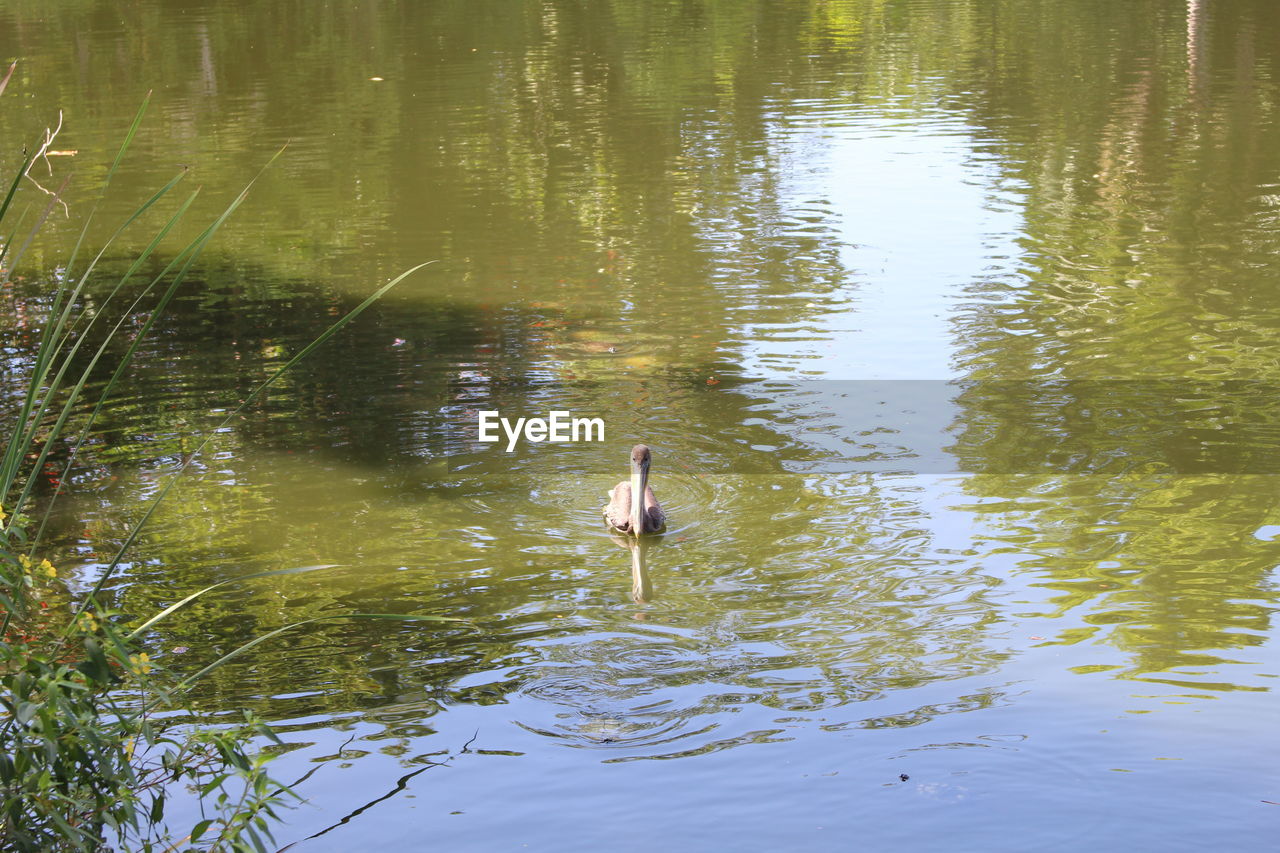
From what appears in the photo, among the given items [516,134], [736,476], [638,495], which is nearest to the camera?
[638,495]

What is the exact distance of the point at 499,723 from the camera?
19.8ft

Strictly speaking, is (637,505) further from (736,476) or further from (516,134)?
(516,134)

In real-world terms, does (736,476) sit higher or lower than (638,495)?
lower

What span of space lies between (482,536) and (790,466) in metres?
2.00

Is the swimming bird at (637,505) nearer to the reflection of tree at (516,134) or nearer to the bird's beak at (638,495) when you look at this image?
the bird's beak at (638,495)

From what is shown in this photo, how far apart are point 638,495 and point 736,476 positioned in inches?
43.1

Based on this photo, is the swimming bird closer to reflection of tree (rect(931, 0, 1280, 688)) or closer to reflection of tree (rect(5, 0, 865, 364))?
reflection of tree (rect(931, 0, 1280, 688))

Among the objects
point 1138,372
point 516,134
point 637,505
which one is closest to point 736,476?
point 637,505

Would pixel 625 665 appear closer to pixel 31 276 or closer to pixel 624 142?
pixel 31 276

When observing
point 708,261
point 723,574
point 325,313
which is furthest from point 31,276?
point 723,574

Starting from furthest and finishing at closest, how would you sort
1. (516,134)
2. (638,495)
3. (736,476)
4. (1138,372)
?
(516,134) → (1138,372) → (736,476) → (638,495)

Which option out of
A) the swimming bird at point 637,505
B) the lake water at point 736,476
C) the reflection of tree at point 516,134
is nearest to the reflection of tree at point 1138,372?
the lake water at point 736,476

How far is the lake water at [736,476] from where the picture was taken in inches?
222

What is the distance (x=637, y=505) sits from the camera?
787 cm
